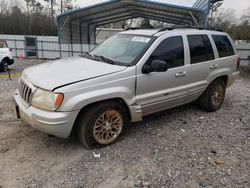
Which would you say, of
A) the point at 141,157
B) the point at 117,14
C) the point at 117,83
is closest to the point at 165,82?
the point at 117,83

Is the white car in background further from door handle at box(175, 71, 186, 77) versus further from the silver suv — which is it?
door handle at box(175, 71, 186, 77)

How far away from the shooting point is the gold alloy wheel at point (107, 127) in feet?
12.1

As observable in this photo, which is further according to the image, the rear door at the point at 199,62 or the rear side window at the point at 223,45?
the rear side window at the point at 223,45

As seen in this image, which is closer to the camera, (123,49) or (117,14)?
(123,49)

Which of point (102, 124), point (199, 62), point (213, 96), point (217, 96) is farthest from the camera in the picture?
point (217, 96)

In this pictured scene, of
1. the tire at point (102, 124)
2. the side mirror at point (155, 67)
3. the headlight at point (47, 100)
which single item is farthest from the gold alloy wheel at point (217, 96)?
the headlight at point (47, 100)

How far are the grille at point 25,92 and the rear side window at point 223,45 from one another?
4.03m

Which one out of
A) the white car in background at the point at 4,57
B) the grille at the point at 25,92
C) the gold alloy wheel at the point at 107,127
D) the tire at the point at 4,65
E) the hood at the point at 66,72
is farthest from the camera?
the tire at the point at 4,65

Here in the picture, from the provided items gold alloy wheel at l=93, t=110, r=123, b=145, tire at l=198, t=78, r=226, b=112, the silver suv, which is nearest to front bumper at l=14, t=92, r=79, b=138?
the silver suv

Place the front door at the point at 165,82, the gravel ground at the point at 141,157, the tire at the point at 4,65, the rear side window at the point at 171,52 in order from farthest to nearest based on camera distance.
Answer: the tire at the point at 4,65
the rear side window at the point at 171,52
the front door at the point at 165,82
the gravel ground at the point at 141,157

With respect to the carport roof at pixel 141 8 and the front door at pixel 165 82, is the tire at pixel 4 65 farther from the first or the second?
the front door at pixel 165 82

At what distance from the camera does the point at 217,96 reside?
5.61 meters

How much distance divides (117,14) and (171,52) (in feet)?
49.9

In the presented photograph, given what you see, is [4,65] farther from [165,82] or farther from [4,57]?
[165,82]
